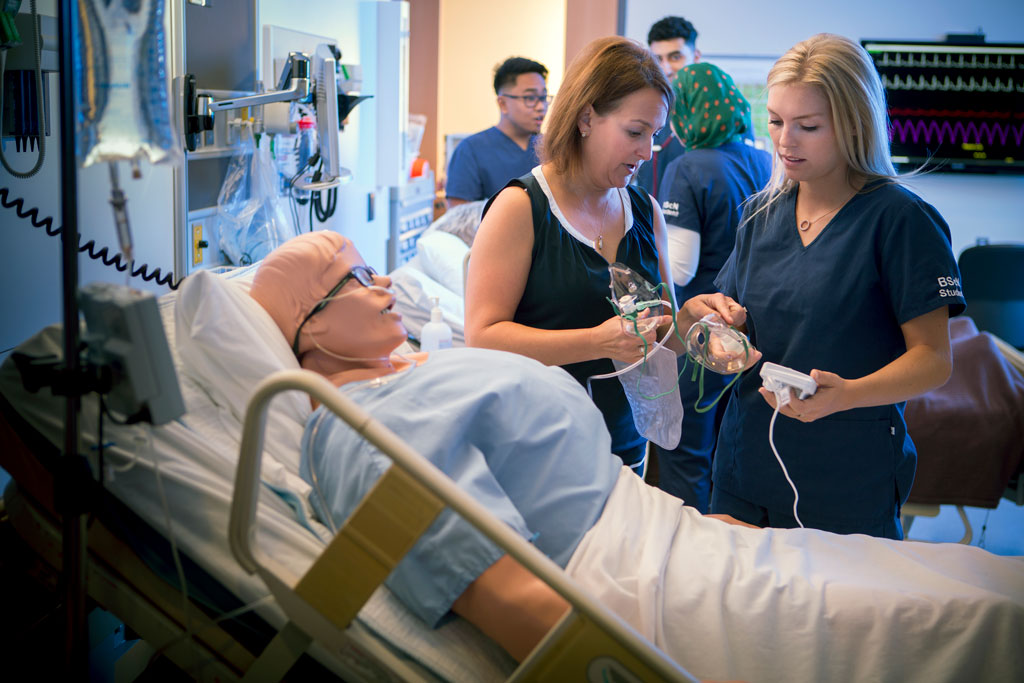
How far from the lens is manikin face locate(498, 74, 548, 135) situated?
3.97m

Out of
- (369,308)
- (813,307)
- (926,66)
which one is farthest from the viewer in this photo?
(926,66)

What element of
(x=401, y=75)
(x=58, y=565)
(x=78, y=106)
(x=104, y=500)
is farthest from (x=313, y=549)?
(x=401, y=75)

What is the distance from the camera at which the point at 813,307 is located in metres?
1.77

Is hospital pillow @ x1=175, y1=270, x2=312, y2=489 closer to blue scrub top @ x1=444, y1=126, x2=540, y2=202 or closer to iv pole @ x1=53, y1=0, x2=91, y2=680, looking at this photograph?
iv pole @ x1=53, y1=0, x2=91, y2=680

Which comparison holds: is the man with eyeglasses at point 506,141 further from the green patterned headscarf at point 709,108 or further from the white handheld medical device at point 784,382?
the white handheld medical device at point 784,382

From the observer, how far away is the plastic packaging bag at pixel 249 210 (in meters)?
2.88

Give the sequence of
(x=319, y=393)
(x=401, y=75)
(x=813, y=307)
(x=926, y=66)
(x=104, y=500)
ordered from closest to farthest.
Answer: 1. (x=319, y=393)
2. (x=104, y=500)
3. (x=813, y=307)
4. (x=401, y=75)
5. (x=926, y=66)

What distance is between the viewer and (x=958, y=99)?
5.71 metres

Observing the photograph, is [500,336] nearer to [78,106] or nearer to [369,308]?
[369,308]

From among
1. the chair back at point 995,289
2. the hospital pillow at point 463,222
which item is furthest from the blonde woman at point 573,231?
the chair back at point 995,289

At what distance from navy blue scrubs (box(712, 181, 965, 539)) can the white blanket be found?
1.16 feet

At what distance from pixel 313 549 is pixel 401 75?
11.1 feet

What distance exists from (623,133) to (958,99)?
4.82 metres

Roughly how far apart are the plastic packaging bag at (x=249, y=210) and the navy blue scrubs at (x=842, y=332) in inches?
65.6
